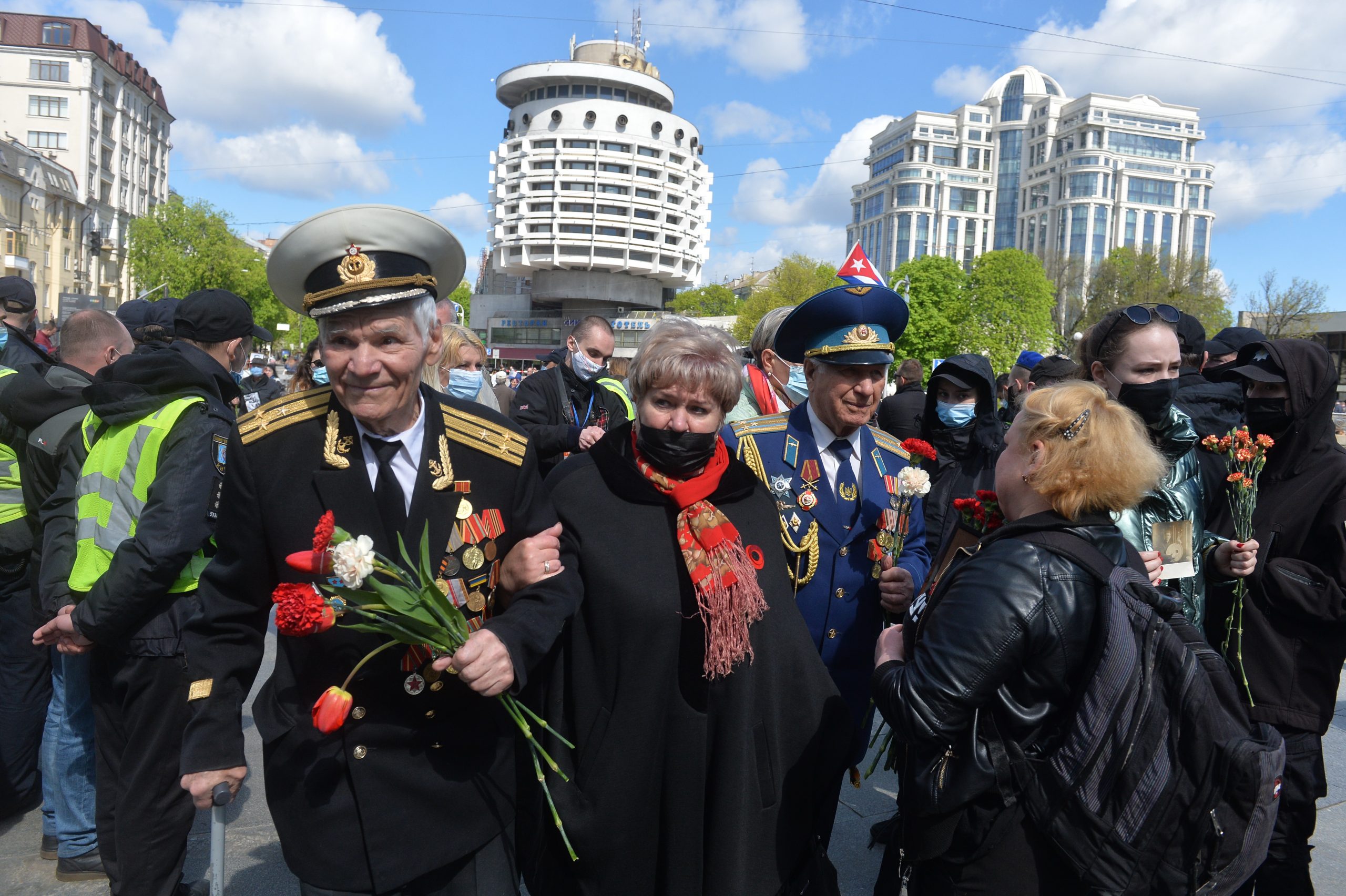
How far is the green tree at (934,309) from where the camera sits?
152 ft

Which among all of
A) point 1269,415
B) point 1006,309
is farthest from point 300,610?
point 1006,309

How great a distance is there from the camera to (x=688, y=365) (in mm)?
2553

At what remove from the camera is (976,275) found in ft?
162

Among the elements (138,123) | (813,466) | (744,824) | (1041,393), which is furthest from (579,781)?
(138,123)

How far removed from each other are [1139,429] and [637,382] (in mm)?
1397

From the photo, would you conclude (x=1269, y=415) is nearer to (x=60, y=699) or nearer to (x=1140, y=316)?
(x=1140, y=316)

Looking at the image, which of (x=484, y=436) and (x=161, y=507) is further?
(x=161, y=507)

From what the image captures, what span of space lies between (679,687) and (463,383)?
3996 mm

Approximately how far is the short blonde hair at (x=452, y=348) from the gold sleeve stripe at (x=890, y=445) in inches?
95.5

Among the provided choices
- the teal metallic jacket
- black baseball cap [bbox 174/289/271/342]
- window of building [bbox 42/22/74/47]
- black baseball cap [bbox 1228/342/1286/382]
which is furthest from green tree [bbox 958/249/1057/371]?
window of building [bbox 42/22/74/47]

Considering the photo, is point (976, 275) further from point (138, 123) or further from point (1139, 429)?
point (138, 123)

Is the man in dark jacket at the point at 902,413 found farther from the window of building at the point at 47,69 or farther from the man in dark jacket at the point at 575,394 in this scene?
the window of building at the point at 47,69

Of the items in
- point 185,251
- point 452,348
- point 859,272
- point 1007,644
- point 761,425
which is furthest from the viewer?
point 185,251

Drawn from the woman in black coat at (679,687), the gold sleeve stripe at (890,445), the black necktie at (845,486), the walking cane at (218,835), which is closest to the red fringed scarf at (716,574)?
the woman in black coat at (679,687)
